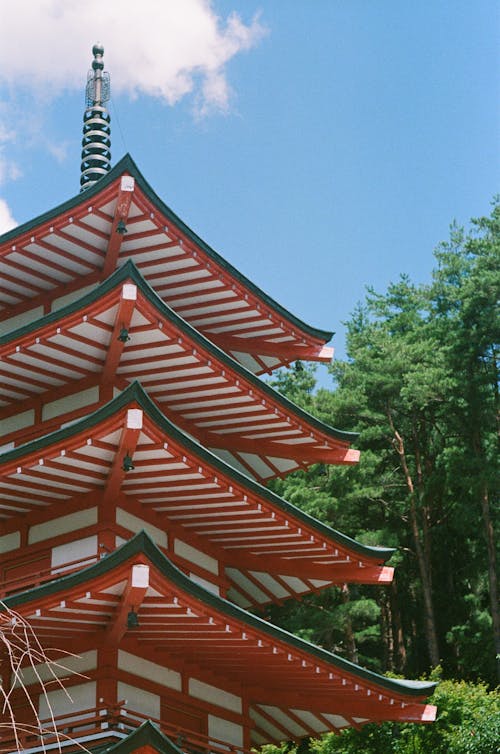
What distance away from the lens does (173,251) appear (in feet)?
50.1

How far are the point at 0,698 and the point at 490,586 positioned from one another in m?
18.2

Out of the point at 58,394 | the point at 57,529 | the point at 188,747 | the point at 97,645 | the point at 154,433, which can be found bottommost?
the point at 188,747

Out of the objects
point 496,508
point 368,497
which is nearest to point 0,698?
point 368,497

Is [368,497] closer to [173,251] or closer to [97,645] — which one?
[173,251]

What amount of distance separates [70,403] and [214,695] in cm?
460

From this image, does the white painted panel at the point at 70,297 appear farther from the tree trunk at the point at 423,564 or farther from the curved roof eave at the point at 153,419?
the tree trunk at the point at 423,564

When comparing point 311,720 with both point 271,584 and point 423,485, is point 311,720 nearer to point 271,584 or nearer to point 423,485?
point 271,584

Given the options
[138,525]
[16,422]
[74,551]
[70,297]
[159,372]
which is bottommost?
[74,551]

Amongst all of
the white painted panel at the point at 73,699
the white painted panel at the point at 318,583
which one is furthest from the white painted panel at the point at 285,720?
the white painted panel at the point at 73,699

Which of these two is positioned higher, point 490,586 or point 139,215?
point 139,215

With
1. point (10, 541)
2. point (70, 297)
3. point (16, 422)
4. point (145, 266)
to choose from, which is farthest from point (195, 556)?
point (145, 266)

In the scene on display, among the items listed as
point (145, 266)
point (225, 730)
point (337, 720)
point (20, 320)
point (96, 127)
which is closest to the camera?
point (225, 730)

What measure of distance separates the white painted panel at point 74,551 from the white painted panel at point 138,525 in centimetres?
49

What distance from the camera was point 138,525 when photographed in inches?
532
